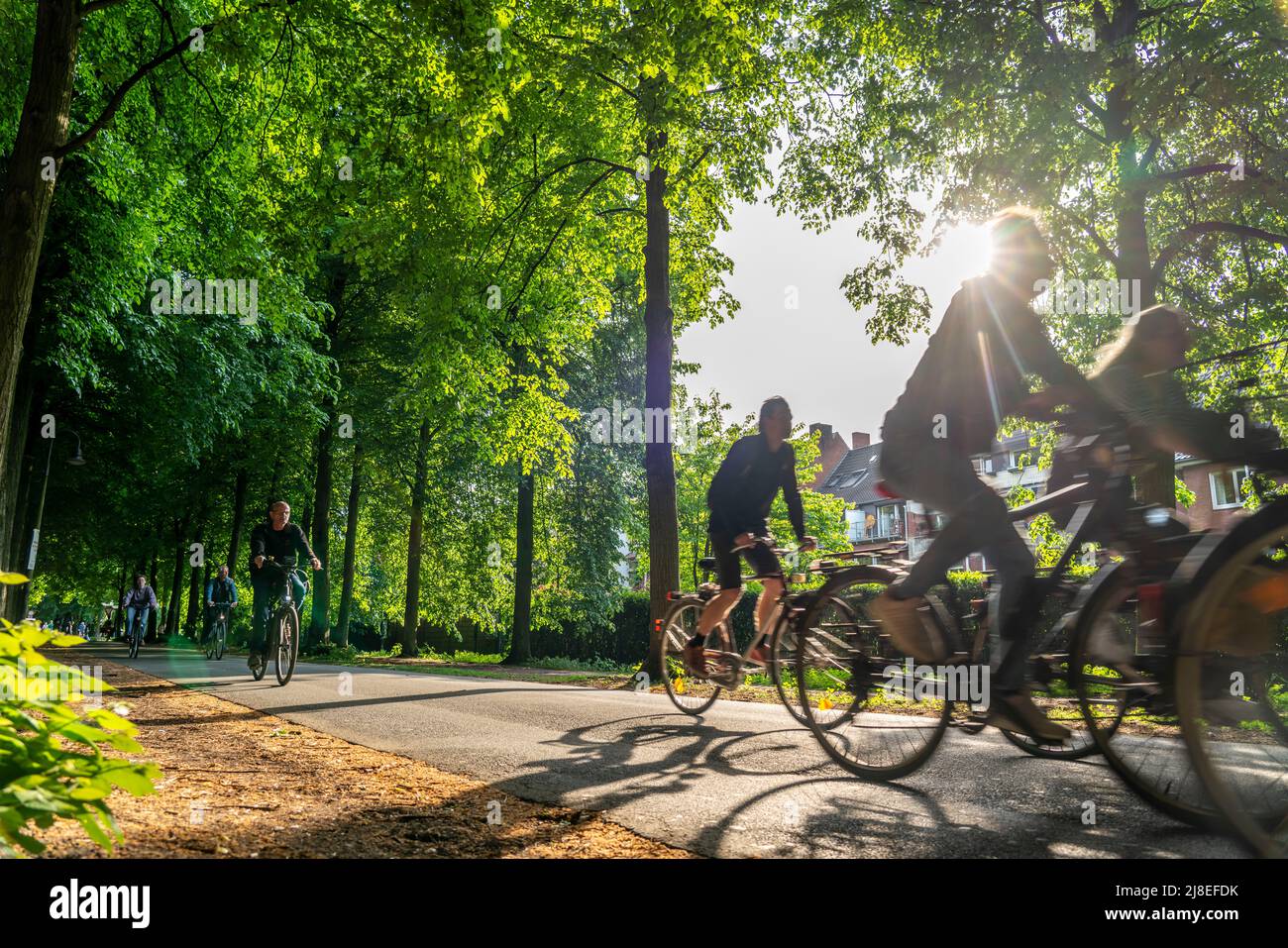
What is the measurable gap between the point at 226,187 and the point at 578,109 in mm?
6423

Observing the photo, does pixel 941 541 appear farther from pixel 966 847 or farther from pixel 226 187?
pixel 226 187

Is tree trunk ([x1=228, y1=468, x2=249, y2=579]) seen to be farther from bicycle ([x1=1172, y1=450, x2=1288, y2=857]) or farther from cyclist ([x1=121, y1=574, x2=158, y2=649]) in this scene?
bicycle ([x1=1172, y1=450, x2=1288, y2=857])

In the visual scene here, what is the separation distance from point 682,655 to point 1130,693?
13.9 feet

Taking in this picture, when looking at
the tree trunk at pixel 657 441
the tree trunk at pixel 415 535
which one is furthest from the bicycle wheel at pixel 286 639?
the tree trunk at pixel 415 535

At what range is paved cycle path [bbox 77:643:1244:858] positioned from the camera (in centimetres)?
304

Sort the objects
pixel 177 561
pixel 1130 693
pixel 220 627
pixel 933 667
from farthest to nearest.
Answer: pixel 177 561 → pixel 220 627 → pixel 933 667 → pixel 1130 693

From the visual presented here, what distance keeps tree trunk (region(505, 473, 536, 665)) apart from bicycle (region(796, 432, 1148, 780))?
17222mm

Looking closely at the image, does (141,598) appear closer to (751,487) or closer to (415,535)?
(415,535)

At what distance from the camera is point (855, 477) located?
6353 centimetres

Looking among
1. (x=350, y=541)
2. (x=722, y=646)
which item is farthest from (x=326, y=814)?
(x=350, y=541)

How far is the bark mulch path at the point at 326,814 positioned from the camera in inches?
113

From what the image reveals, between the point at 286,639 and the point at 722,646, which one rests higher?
the point at 722,646

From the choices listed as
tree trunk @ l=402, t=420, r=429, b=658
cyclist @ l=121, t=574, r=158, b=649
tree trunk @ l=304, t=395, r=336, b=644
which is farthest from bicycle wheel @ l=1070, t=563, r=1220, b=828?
tree trunk @ l=402, t=420, r=429, b=658
